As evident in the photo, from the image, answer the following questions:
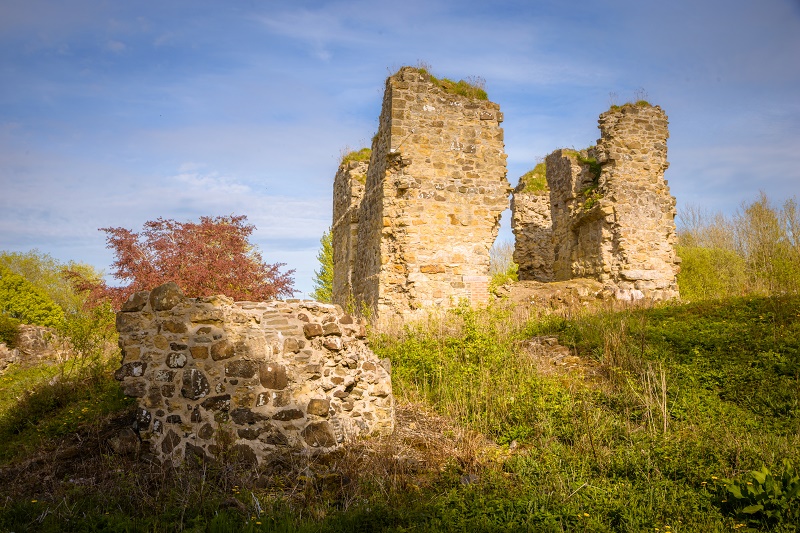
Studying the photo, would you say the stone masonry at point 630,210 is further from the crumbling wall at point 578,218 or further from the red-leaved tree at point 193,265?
the red-leaved tree at point 193,265

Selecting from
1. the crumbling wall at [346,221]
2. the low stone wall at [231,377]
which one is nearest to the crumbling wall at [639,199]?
the crumbling wall at [346,221]

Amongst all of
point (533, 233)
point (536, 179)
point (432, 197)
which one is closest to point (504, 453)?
point (432, 197)

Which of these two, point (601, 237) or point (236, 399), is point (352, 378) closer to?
point (236, 399)

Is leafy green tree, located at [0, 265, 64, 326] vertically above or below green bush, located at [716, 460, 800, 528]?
above

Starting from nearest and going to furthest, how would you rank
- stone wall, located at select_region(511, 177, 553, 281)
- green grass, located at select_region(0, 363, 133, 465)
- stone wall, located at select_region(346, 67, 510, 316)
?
green grass, located at select_region(0, 363, 133, 465) < stone wall, located at select_region(346, 67, 510, 316) < stone wall, located at select_region(511, 177, 553, 281)

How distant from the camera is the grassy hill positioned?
16.4 feet

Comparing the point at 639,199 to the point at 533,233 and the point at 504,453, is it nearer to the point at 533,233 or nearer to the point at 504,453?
the point at 533,233

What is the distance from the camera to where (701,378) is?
8.48 meters

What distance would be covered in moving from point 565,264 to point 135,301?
556 inches

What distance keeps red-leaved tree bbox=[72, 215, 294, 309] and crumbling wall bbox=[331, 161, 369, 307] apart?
1.59 m

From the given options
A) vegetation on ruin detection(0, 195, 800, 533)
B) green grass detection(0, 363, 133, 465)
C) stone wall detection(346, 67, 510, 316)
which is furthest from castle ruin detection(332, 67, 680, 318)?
green grass detection(0, 363, 133, 465)

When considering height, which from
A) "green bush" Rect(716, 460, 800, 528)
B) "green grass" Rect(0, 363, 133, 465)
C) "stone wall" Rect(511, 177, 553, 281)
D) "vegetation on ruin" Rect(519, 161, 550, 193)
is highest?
"vegetation on ruin" Rect(519, 161, 550, 193)

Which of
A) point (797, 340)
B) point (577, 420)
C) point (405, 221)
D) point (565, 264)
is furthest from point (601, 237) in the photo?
point (577, 420)

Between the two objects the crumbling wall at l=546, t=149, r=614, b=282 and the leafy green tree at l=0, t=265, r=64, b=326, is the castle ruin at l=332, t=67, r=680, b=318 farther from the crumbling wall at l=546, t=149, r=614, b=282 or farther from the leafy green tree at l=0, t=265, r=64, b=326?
the leafy green tree at l=0, t=265, r=64, b=326
